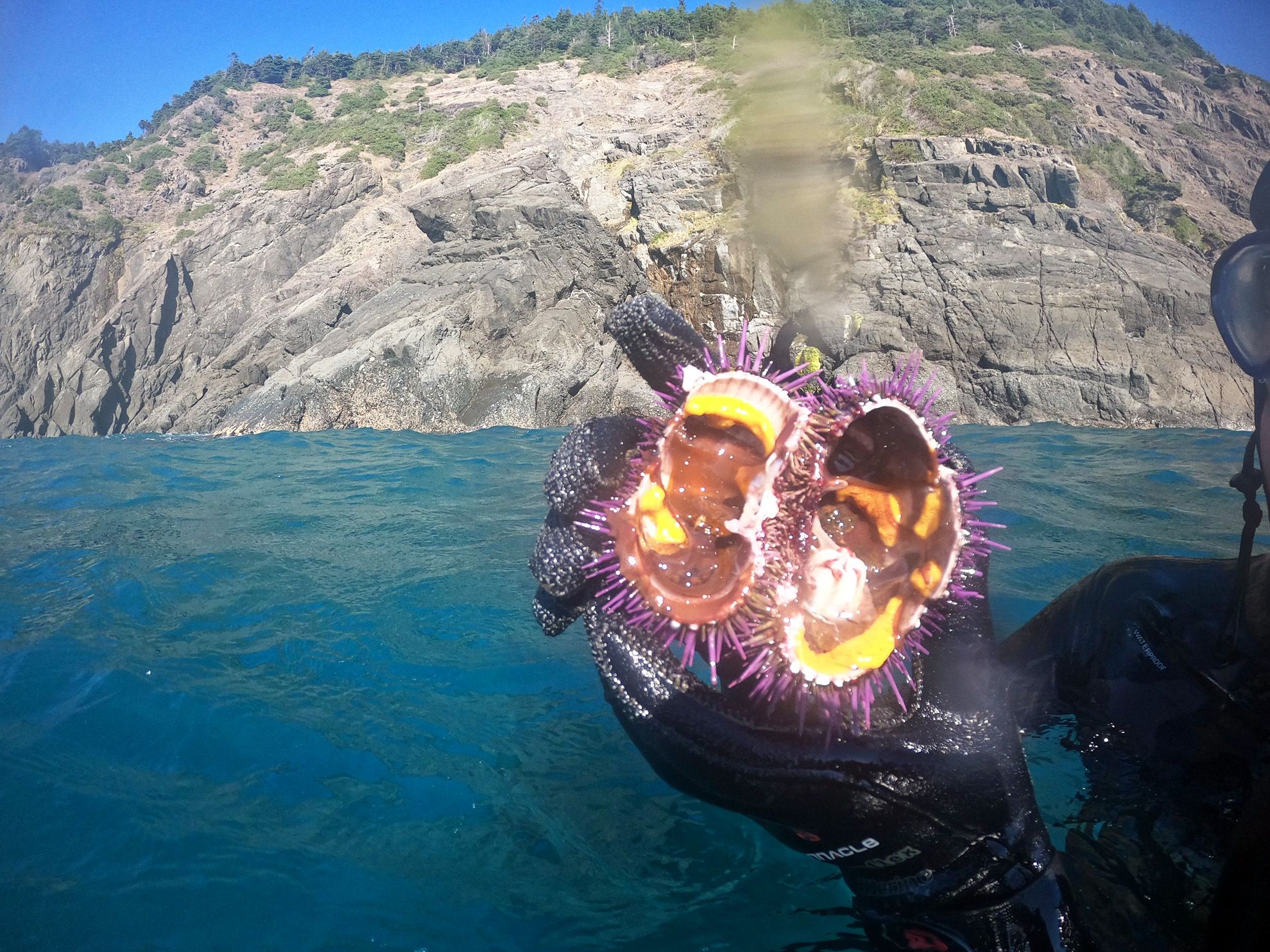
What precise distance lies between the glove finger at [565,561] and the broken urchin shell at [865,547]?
56cm

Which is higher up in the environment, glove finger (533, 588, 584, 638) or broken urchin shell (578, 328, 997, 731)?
broken urchin shell (578, 328, 997, 731)

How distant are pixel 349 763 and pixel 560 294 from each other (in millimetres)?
18973

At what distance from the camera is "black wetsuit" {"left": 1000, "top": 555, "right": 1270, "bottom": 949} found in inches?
62.0

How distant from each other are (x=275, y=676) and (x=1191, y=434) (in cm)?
1961

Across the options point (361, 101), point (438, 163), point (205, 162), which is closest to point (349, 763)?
point (438, 163)

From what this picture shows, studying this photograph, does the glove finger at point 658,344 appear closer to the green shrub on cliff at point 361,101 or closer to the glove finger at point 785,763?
the glove finger at point 785,763

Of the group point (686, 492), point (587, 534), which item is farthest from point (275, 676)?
point (686, 492)

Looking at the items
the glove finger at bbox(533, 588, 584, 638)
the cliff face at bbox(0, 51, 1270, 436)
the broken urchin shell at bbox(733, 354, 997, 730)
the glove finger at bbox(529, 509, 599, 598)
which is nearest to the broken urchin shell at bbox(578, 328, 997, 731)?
the broken urchin shell at bbox(733, 354, 997, 730)

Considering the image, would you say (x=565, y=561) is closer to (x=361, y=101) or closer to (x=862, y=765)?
(x=862, y=765)

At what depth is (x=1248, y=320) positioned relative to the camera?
A: 1.75 meters

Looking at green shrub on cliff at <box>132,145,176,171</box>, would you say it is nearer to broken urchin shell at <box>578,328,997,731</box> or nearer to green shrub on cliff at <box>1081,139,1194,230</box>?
green shrub on cliff at <box>1081,139,1194,230</box>

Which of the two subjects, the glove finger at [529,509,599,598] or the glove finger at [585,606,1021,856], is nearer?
the glove finger at [585,606,1021,856]

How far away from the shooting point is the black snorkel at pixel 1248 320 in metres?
1.69

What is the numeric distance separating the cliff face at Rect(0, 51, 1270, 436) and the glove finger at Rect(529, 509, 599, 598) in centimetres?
1268
